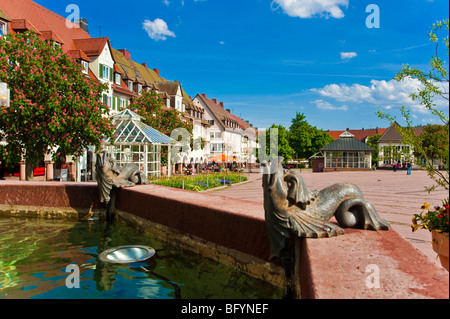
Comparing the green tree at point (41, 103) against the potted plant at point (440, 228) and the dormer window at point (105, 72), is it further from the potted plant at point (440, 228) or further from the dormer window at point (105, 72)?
the dormer window at point (105, 72)

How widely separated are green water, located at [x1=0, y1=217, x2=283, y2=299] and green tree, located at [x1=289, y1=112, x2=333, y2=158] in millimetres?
61466

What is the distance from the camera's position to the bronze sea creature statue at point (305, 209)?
3.73 meters

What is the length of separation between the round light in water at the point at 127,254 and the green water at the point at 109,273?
12cm

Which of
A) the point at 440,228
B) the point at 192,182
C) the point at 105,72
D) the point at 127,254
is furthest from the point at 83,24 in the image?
the point at 440,228

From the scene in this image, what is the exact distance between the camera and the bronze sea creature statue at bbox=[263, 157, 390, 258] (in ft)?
12.2

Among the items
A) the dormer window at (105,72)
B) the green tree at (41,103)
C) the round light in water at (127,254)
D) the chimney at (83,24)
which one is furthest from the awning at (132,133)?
the chimney at (83,24)

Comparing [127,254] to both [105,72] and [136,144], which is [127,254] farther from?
[105,72]

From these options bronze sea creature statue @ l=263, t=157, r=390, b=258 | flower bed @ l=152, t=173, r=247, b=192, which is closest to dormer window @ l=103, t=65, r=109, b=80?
flower bed @ l=152, t=173, r=247, b=192

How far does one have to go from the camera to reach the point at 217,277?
16.7 ft

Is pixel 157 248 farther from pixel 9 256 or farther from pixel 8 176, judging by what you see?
pixel 8 176

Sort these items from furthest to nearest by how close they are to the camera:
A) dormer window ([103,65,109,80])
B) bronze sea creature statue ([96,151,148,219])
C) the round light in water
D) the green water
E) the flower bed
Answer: dormer window ([103,65,109,80]) < the flower bed < bronze sea creature statue ([96,151,148,219]) < the round light in water < the green water

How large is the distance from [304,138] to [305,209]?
64.2 metres

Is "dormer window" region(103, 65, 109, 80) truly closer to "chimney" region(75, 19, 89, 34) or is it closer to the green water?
"chimney" region(75, 19, 89, 34)
